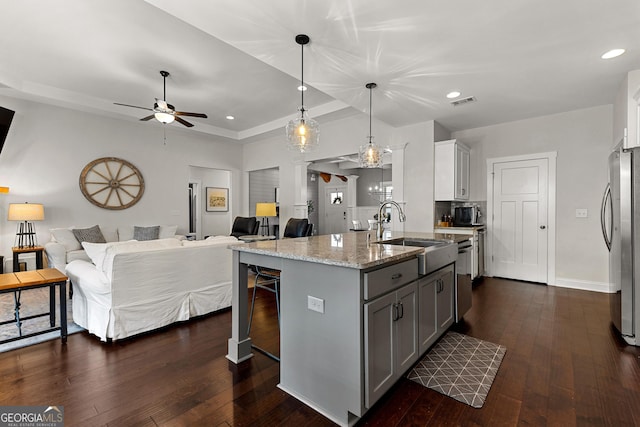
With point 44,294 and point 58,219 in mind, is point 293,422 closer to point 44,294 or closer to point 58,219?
point 44,294

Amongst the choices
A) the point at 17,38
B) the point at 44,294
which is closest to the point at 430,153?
the point at 17,38

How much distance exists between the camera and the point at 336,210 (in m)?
10.8

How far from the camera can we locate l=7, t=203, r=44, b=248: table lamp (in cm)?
435

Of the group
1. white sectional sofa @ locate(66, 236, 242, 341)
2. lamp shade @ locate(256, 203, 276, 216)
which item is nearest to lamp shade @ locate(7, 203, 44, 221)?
white sectional sofa @ locate(66, 236, 242, 341)

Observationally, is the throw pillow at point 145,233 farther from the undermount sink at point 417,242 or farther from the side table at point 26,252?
the undermount sink at point 417,242

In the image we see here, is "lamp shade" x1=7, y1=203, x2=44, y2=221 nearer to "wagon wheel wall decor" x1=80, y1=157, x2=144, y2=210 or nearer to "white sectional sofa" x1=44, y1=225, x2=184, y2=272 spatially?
"white sectional sofa" x1=44, y1=225, x2=184, y2=272

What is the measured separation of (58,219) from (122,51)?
11.2 feet

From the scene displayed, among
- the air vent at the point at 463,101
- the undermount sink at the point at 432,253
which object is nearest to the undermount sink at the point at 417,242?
the undermount sink at the point at 432,253

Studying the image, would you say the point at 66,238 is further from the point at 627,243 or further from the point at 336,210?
the point at 336,210

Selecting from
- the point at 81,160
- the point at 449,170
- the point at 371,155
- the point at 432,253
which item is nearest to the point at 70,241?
the point at 81,160

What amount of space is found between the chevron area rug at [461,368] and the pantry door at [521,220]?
2900 millimetres

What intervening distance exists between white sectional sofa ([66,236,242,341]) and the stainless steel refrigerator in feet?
12.6

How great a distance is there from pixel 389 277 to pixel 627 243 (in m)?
2.45

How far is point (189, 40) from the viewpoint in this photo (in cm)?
316
